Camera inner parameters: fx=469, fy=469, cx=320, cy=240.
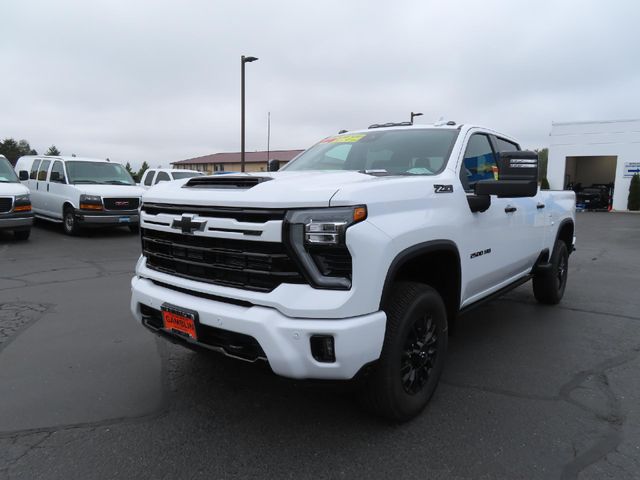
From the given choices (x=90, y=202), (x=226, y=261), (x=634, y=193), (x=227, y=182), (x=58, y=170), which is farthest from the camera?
(x=634, y=193)

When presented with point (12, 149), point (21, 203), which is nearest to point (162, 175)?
point (21, 203)

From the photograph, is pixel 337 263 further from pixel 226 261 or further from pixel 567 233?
pixel 567 233

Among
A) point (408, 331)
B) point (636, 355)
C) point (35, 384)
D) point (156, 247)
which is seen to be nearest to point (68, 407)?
point (35, 384)

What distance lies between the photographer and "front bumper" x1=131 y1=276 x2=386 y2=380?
228cm

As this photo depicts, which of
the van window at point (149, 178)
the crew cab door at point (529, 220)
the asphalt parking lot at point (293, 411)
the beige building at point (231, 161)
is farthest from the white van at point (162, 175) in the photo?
the beige building at point (231, 161)

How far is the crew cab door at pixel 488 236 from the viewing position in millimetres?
3418

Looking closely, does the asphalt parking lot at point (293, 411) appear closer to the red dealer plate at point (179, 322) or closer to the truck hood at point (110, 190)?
the red dealer plate at point (179, 322)

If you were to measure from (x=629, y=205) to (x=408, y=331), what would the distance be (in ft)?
94.3

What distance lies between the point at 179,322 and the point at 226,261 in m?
0.48

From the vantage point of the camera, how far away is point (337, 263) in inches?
92.9

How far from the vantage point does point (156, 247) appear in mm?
3139

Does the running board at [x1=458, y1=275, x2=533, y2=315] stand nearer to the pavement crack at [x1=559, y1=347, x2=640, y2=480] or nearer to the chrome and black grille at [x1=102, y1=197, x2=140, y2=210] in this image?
the pavement crack at [x1=559, y1=347, x2=640, y2=480]

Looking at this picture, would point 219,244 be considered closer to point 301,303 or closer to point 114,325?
point 301,303

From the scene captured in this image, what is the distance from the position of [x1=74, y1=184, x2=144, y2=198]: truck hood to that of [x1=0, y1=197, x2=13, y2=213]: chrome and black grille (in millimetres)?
1667
